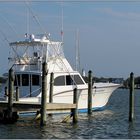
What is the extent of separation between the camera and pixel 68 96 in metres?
36.3

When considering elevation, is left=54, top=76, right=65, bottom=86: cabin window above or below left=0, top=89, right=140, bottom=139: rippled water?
above

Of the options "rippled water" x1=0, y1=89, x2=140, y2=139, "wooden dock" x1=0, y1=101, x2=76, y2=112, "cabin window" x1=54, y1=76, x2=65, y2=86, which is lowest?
"rippled water" x1=0, y1=89, x2=140, y2=139

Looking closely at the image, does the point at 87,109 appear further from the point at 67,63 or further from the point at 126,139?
the point at 126,139

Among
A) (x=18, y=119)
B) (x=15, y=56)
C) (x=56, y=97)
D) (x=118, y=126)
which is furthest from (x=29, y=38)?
(x=118, y=126)

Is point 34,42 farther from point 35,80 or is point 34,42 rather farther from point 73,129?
point 73,129

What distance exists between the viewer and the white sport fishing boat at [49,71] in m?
36.3

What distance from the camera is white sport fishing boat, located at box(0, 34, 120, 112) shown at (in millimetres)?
36344

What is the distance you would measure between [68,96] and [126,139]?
11829 mm

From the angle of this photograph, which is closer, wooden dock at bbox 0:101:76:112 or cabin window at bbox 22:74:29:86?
wooden dock at bbox 0:101:76:112

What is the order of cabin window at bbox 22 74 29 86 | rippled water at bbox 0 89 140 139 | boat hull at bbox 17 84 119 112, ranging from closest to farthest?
rippled water at bbox 0 89 140 139, boat hull at bbox 17 84 119 112, cabin window at bbox 22 74 29 86

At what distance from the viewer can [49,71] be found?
36938mm

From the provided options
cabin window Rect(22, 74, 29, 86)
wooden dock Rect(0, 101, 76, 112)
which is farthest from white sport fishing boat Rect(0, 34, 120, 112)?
wooden dock Rect(0, 101, 76, 112)

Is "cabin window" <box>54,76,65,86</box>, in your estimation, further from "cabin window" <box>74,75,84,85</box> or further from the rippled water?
the rippled water

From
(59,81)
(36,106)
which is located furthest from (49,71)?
(36,106)
